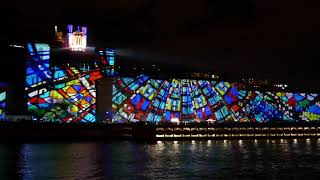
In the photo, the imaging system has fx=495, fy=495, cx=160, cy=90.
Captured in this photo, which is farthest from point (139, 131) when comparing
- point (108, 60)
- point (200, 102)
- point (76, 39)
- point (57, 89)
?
point (200, 102)

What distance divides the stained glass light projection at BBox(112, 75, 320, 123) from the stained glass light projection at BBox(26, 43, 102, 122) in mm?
4777

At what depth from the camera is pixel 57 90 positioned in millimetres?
71188

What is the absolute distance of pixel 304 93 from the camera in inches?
3711

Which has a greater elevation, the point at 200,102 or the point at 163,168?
the point at 200,102

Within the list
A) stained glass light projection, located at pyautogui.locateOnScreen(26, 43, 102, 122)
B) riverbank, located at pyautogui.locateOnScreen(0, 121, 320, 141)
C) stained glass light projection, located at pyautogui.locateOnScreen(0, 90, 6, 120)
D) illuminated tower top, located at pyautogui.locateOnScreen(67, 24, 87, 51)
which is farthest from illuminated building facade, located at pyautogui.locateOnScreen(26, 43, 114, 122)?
illuminated tower top, located at pyautogui.locateOnScreen(67, 24, 87, 51)

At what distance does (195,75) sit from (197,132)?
15345 mm

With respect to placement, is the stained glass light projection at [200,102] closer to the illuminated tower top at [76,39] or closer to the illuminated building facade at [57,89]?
the illuminated building facade at [57,89]

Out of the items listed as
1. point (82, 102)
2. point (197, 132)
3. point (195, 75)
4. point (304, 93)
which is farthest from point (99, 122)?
point (304, 93)

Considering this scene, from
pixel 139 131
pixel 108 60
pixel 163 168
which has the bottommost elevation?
pixel 163 168

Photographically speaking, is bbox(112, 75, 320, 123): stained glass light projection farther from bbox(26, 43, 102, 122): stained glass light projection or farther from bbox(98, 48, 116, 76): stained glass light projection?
bbox(26, 43, 102, 122): stained glass light projection

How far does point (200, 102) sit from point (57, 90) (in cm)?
2507

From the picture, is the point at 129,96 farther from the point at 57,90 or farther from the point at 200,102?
the point at 200,102

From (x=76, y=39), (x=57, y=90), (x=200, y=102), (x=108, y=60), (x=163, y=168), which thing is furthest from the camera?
(x=200, y=102)

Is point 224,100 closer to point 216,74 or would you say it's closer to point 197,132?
point 216,74
